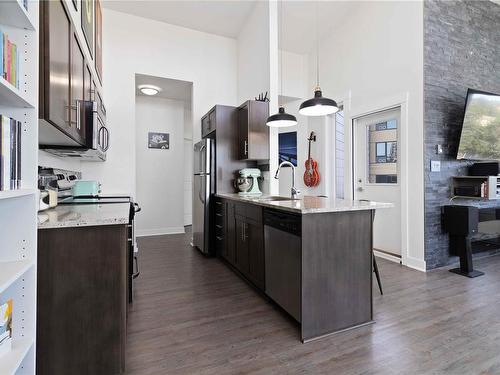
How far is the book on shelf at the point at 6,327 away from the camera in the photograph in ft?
3.52

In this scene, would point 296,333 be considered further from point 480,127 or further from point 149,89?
point 149,89

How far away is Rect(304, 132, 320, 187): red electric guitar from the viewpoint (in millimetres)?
5355

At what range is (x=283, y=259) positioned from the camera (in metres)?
2.16

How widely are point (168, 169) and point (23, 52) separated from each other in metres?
4.87

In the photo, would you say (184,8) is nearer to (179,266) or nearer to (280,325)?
(179,266)

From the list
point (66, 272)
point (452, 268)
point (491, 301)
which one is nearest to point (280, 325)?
point (66, 272)

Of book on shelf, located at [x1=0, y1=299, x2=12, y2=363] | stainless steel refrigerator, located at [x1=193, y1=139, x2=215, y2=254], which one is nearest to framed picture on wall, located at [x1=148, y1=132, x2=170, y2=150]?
stainless steel refrigerator, located at [x1=193, y1=139, x2=215, y2=254]

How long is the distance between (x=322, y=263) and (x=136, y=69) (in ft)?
14.4

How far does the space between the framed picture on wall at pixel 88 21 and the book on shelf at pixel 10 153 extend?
2009 mm

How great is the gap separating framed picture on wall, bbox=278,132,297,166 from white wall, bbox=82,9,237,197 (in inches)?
67.6

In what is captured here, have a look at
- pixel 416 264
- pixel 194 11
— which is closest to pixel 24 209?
pixel 416 264

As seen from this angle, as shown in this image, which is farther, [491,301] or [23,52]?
[491,301]

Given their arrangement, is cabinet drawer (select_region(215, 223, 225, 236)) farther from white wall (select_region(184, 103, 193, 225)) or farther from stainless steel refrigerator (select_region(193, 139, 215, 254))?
white wall (select_region(184, 103, 193, 225))

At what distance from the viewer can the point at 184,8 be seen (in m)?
4.43
